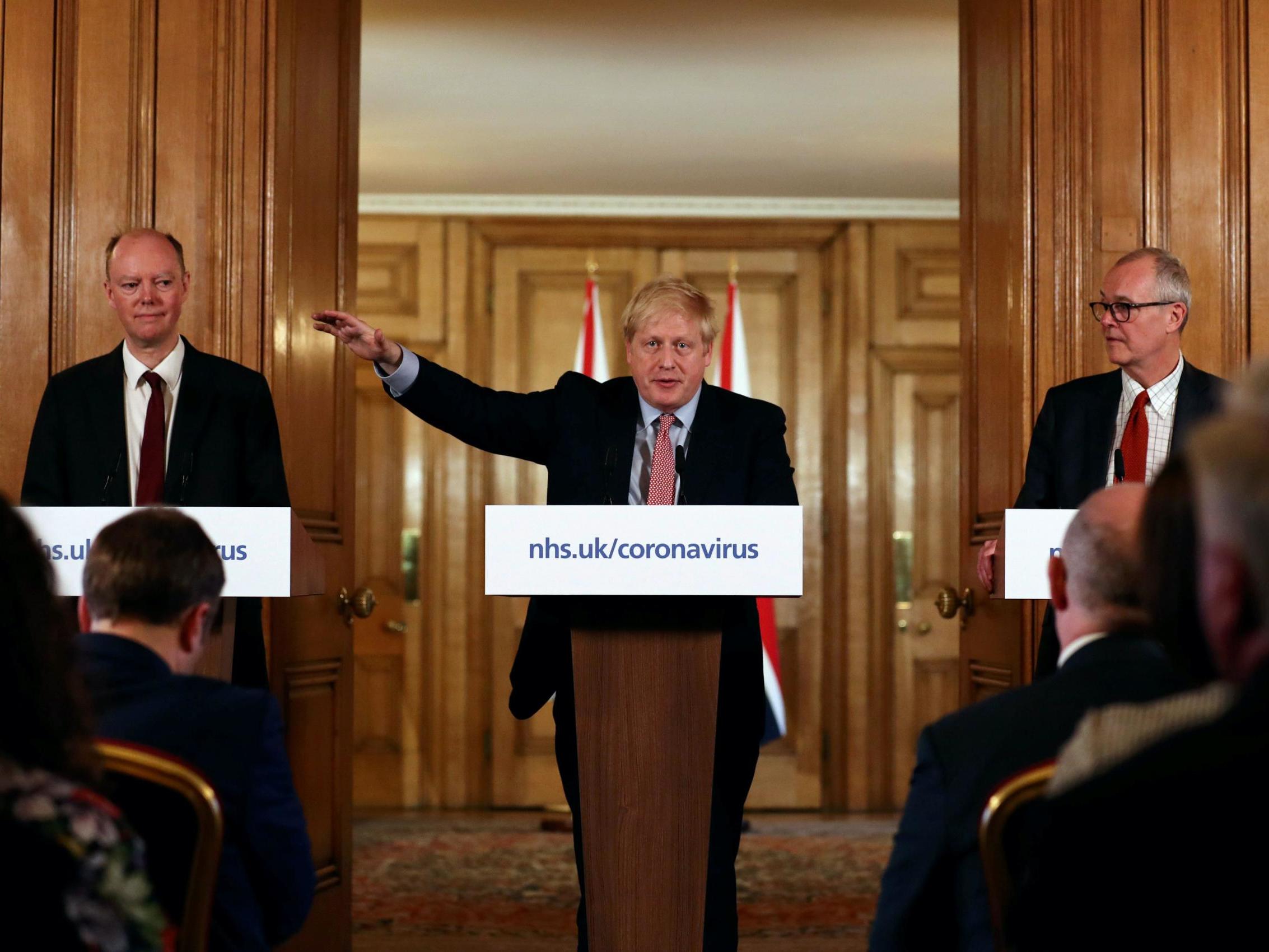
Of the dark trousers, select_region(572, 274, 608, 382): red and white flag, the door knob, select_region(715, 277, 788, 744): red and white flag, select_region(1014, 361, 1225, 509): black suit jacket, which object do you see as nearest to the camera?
the dark trousers

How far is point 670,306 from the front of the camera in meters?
3.33

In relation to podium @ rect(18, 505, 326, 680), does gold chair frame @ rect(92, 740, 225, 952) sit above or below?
below

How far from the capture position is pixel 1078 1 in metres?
4.32

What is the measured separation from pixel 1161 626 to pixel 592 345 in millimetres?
6782

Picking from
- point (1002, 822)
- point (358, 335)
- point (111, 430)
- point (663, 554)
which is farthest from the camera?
point (111, 430)

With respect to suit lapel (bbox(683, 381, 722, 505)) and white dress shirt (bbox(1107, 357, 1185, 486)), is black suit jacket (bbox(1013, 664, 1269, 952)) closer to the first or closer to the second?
suit lapel (bbox(683, 381, 722, 505))

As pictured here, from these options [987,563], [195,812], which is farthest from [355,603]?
[195,812]

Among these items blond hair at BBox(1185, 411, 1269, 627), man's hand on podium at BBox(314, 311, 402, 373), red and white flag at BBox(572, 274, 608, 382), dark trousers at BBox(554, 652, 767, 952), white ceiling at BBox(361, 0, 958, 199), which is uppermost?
white ceiling at BBox(361, 0, 958, 199)

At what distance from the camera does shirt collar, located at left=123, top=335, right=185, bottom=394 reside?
347 cm

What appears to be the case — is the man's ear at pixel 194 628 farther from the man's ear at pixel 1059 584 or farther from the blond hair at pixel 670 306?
the blond hair at pixel 670 306

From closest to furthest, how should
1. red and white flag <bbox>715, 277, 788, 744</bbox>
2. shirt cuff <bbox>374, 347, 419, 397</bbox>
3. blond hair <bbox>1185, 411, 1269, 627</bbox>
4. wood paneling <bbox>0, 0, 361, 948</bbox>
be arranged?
blond hair <bbox>1185, 411, 1269, 627</bbox>
shirt cuff <bbox>374, 347, 419, 397</bbox>
wood paneling <bbox>0, 0, 361, 948</bbox>
red and white flag <bbox>715, 277, 788, 744</bbox>

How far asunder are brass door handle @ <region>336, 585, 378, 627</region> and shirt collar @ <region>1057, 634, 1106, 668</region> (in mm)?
3019

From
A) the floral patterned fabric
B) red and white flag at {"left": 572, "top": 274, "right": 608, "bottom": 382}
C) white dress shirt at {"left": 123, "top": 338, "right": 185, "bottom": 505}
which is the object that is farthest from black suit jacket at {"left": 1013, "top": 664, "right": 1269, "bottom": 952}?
red and white flag at {"left": 572, "top": 274, "right": 608, "bottom": 382}

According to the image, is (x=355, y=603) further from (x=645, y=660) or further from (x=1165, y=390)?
(x=1165, y=390)
